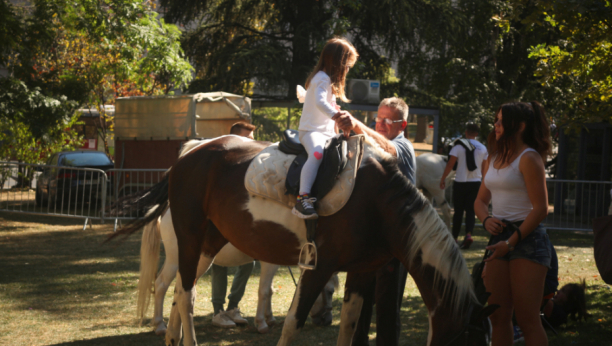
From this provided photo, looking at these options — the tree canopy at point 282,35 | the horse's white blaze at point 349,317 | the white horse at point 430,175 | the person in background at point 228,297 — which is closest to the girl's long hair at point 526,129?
the horse's white blaze at point 349,317

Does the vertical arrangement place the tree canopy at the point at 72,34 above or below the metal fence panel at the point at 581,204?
above

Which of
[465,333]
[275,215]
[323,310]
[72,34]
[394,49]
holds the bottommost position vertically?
[323,310]

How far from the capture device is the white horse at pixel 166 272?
4.64 meters

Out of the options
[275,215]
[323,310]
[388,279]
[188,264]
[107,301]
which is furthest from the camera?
[107,301]

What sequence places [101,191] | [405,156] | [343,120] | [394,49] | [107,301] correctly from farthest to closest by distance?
1. [394,49]
2. [101,191]
3. [107,301]
4. [405,156]
5. [343,120]

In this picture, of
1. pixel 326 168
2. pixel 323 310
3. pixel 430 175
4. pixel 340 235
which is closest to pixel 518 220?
pixel 340 235

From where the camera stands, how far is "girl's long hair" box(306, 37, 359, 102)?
3.33 meters

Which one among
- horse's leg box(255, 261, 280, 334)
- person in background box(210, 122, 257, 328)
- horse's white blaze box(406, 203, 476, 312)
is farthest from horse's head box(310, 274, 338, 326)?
horse's white blaze box(406, 203, 476, 312)

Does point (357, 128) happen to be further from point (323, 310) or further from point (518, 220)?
point (323, 310)

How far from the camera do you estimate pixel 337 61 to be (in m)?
3.34

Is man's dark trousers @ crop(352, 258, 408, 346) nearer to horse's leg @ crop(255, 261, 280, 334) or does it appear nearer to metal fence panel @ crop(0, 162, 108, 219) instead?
horse's leg @ crop(255, 261, 280, 334)

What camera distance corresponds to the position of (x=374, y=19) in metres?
16.6

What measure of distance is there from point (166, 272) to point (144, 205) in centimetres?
68

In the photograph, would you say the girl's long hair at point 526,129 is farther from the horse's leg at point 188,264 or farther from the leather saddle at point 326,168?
the horse's leg at point 188,264
